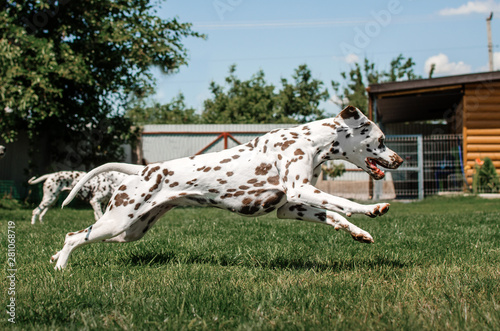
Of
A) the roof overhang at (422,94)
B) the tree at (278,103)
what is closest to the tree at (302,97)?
the tree at (278,103)

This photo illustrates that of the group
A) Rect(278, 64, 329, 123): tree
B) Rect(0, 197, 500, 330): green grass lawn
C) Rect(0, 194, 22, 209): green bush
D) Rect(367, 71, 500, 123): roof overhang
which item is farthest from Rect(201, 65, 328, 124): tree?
Rect(0, 197, 500, 330): green grass lawn

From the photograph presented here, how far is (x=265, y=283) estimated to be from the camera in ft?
11.7

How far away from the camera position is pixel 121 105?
57.8 ft

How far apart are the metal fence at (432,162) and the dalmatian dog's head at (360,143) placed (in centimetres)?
1231

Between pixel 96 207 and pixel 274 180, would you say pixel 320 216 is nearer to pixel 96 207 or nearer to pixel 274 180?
pixel 274 180

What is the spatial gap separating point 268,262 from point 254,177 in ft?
3.04

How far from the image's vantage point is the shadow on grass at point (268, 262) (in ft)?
14.1

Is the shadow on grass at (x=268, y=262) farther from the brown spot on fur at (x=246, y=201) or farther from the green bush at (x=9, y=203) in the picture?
the green bush at (x=9, y=203)

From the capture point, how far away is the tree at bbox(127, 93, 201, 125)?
3931 cm

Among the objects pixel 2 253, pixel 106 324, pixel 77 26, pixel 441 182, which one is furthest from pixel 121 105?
pixel 106 324

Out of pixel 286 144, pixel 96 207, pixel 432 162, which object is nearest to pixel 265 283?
pixel 286 144

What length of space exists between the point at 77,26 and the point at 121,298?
46.7 ft

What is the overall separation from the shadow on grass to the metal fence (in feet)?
40.1

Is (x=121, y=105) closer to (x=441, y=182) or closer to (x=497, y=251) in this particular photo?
(x=441, y=182)
